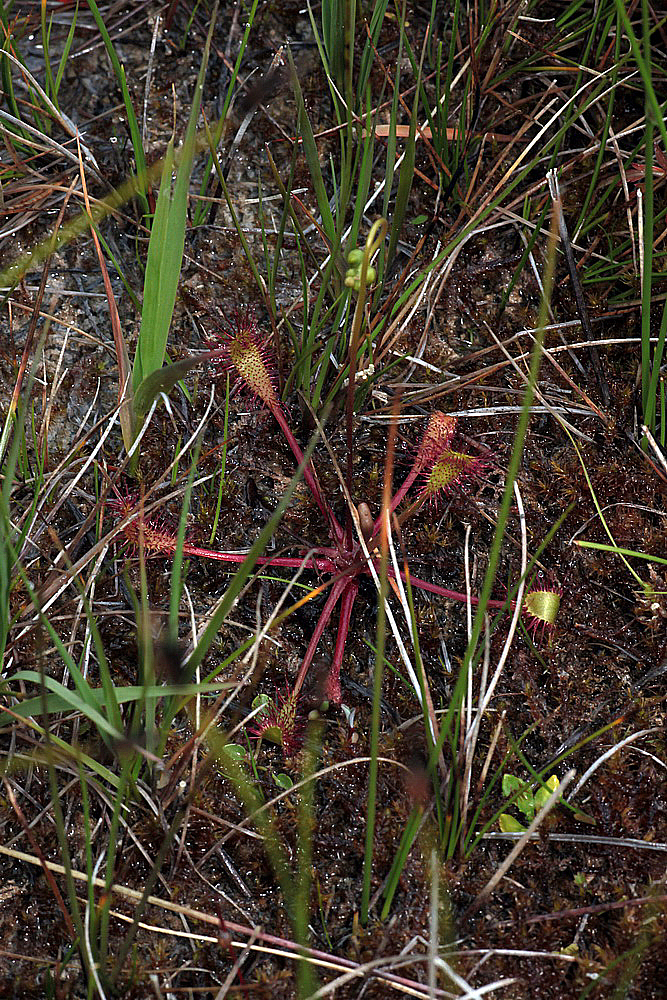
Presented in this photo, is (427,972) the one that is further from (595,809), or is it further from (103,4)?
(103,4)

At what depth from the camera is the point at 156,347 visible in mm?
1648

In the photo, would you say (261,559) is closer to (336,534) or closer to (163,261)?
(336,534)

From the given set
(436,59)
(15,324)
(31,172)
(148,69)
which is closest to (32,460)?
(15,324)

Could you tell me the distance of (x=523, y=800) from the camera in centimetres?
153

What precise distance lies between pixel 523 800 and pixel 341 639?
0.49 metres

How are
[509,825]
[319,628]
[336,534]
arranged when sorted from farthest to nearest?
[336,534] < [319,628] < [509,825]

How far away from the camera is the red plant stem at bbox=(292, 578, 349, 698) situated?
5.28 ft

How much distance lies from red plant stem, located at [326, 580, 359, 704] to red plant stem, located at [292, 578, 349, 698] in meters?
0.02

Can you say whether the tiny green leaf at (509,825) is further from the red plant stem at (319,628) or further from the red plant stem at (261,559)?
the red plant stem at (261,559)

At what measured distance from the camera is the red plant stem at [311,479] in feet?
5.78

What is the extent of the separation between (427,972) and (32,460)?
4.59 feet

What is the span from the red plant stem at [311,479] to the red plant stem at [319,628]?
12 cm

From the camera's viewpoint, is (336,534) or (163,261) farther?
(336,534)

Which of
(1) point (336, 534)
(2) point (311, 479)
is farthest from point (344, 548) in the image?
(2) point (311, 479)
